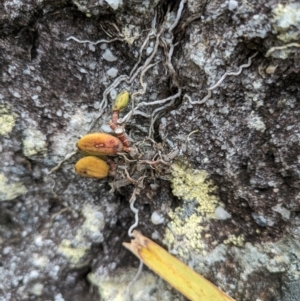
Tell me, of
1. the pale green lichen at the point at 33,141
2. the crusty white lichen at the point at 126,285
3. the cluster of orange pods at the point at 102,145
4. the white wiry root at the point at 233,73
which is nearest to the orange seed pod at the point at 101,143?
the cluster of orange pods at the point at 102,145

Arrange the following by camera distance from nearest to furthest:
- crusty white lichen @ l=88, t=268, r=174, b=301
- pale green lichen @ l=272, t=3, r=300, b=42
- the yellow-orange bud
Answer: pale green lichen @ l=272, t=3, r=300, b=42
the yellow-orange bud
crusty white lichen @ l=88, t=268, r=174, b=301

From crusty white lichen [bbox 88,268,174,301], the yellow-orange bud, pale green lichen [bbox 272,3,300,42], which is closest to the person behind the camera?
pale green lichen [bbox 272,3,300,42]

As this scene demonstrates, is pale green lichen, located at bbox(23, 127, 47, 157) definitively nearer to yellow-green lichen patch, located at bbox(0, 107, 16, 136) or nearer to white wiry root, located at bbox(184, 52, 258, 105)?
yellow-green lichen patch, located at bbox(0, 107, 16, 136)

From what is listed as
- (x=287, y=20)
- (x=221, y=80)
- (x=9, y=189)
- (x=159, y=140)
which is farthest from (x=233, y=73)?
(x=9, y=189)

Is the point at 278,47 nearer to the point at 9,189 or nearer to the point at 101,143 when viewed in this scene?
the point at 101,143

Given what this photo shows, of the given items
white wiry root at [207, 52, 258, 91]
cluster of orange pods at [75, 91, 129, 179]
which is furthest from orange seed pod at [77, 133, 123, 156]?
white wiry root at [207, 52, 258, 91]

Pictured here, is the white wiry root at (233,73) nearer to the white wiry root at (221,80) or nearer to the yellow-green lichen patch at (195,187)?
the white wiry root at (221,80)

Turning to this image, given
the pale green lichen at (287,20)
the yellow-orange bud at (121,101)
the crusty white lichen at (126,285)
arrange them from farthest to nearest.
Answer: the crusty white lichen at (126,285)
the yellow-orange bud at (121,101)
the pale green lichen at (287,20)

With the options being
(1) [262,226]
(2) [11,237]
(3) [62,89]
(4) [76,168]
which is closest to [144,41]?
(3) [62,89]
